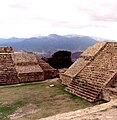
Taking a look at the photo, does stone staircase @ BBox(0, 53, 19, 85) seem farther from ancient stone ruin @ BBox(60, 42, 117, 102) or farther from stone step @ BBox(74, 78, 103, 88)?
stone step @ BBox(74, 78, 103, 88)

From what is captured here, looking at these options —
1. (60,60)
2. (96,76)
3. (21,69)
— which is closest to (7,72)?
(21,69)

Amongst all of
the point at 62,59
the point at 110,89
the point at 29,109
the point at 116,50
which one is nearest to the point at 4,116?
the point at 29,109

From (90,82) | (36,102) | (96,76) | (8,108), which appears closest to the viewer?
(8,108)

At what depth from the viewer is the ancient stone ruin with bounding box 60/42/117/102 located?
57.4 ft

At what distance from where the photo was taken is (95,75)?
64.7 ft

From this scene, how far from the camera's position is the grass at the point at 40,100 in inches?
614

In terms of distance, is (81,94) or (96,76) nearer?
(81,94)

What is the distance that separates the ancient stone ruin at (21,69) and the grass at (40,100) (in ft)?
5.60

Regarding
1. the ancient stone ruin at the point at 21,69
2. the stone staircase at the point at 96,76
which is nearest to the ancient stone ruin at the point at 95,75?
the stone staircase at the point at 96,76

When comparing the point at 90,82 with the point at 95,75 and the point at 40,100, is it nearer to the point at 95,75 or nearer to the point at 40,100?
the point at 95,75

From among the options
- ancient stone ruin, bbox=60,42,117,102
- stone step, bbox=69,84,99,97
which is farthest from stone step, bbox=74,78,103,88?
stone step, bbox=69,84,99,97

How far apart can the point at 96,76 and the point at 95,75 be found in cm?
20


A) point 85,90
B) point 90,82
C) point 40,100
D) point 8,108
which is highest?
point 90,82

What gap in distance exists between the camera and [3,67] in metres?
24.8
